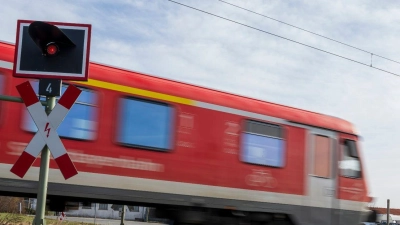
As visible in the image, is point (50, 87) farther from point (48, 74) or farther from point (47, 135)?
point (47, 135)

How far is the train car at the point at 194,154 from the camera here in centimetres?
958

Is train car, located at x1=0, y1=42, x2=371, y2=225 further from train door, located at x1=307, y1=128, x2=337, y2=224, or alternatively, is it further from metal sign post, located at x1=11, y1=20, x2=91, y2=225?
metal sign post, located at x1=11, y1=20, x2=91, y2=225

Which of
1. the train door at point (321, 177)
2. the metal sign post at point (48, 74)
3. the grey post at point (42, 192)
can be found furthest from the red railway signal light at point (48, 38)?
the train door at point (321, 177)

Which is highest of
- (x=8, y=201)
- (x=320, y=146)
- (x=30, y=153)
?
(x=320, y=146)

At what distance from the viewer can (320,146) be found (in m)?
13.0

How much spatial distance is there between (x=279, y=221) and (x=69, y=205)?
480 cm

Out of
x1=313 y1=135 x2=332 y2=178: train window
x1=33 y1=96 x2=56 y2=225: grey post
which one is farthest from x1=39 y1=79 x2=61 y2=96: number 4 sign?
x1=313 y1=135 x2=332 y2=178: train window

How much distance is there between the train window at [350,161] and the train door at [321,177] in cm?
31

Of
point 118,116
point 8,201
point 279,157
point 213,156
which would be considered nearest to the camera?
point 118,116

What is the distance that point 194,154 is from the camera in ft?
35.7

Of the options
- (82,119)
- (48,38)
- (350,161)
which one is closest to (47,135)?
(48,38)

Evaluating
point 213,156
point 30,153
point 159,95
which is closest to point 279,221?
point 213,156

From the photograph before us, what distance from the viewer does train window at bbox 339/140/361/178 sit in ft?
43.4

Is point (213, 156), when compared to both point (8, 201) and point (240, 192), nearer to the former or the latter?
point (240, 192)
